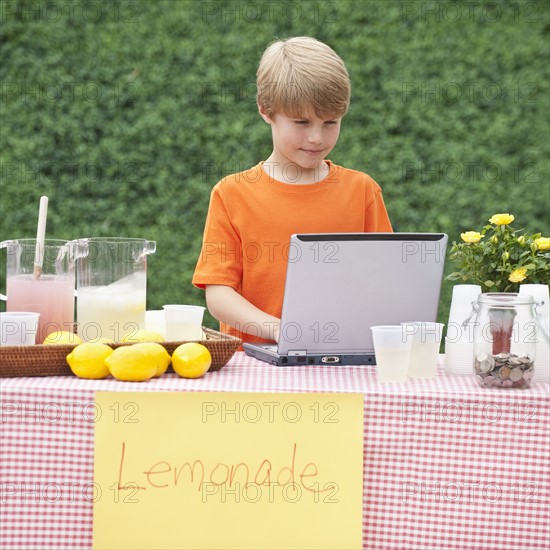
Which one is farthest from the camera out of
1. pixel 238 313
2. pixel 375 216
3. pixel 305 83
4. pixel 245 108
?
A: pixel 245 108

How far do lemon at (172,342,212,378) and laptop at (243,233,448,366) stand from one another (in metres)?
0.21

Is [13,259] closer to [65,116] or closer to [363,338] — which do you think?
[363,338]

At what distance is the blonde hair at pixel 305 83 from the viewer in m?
2.34

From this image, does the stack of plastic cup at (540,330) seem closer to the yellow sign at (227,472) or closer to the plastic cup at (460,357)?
the plastic cup at (460,357)

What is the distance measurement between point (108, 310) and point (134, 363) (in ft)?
1.13

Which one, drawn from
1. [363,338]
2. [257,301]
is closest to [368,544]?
[363,338]

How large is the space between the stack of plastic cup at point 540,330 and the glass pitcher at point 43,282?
3.14ft

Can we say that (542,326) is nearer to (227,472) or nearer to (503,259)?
(503,259)

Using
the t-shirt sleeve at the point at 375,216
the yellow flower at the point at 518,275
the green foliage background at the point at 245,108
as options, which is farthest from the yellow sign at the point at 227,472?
the green foliage background at the point at 245,108

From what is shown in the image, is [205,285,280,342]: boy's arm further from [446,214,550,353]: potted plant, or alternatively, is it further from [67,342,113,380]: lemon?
[67,342,113,380]: lemon

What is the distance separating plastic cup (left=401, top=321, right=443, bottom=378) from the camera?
1902 millimetres

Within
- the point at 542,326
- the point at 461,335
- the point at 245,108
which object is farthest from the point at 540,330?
the point at 245,108

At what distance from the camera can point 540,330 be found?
188 centimetres

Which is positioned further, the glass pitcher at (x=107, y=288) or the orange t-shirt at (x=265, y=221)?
the orange t-shirt at (x=265, y=221)
